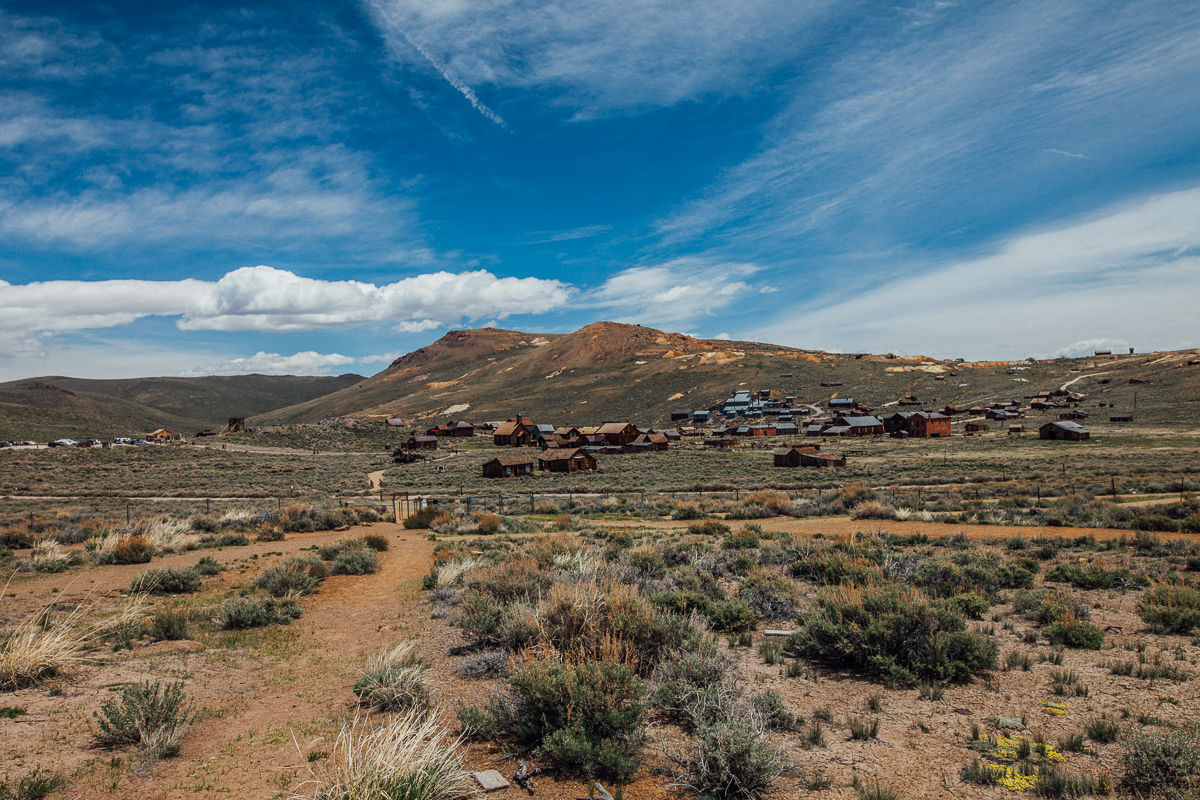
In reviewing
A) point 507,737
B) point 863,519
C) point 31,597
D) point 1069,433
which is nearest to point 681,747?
point 507,737

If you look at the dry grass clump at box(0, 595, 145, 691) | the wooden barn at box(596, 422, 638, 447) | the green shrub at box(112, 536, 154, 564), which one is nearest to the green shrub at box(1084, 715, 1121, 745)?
the dry grass clump at box(0, 595, 145, 691)

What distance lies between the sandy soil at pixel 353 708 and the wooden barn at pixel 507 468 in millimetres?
38429

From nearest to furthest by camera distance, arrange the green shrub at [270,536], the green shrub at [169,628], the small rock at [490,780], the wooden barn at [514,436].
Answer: the small rock at [490,780] → the green shrub at [169,628] → the green shrub at [270,536] → the wooden barn at [514,436]

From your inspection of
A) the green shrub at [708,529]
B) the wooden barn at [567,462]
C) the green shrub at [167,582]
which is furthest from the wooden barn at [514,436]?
the green shrub at [167,582]

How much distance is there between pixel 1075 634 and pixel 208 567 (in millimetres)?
16802

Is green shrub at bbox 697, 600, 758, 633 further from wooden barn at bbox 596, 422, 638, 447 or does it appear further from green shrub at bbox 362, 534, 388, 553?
wooden barn at bbox 596, 422, 638, 447

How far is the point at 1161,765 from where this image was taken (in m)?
4.20

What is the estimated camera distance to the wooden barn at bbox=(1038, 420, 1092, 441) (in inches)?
1973

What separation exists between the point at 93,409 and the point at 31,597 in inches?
6460

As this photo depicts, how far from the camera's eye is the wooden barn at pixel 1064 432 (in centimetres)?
5012

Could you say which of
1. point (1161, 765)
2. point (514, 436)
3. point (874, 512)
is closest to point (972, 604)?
point (1161, 765)

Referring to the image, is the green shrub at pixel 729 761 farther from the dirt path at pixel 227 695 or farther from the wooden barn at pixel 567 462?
the wooden barn at pixel 567 462

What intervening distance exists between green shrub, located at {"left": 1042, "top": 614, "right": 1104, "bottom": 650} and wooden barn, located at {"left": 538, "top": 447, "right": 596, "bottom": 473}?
4417 cm

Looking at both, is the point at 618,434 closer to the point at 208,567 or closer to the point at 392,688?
the point at 208,567
